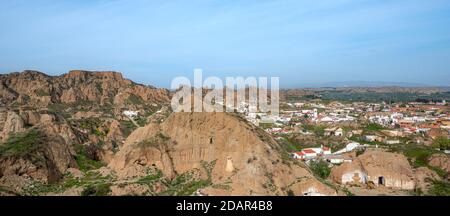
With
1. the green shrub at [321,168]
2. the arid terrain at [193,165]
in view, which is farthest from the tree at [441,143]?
the green shrub at [321,168]

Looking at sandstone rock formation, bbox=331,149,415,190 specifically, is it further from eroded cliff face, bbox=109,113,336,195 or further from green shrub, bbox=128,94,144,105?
green shrub, bbox=128,94,144,105

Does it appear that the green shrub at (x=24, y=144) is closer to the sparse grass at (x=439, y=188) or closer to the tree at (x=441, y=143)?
the sparse grass at (x=439, y=188)

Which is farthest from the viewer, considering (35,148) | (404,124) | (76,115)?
(404,124)

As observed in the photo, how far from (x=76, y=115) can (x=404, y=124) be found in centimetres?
5055

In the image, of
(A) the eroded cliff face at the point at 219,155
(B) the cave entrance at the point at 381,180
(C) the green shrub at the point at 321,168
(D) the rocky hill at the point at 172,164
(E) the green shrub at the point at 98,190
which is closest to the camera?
(E) the green shrub at the point at 98,190

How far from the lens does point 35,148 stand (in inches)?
950

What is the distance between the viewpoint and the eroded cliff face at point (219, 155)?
65.7ft

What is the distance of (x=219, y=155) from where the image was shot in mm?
22859

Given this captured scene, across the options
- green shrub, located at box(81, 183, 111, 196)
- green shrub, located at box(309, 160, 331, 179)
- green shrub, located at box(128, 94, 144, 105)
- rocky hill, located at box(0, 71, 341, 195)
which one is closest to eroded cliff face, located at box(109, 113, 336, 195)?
rocky hill, located at box(0, 71, 341, 195)

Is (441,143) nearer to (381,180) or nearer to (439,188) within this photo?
(439,188)

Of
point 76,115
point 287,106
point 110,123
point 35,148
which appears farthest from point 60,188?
point 287,106

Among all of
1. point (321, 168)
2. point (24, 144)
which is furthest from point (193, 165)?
point (321, 168)

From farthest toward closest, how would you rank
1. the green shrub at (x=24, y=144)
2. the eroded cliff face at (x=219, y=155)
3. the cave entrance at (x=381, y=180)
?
the cave entrance at (x=381, y=180) < the green shrub at (x=24, y=144) < the eroded cliff face at (x=219, y=155)
